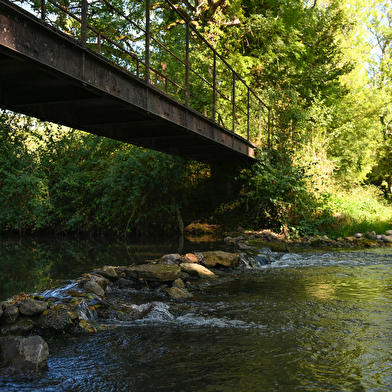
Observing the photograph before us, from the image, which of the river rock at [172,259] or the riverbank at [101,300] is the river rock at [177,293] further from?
the river rock at [172,259]

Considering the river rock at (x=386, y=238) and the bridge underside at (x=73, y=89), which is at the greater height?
the bridge underside at (x=73, y=89)

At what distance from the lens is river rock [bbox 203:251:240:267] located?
11578 mm

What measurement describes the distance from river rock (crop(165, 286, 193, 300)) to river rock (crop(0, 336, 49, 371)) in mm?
3643

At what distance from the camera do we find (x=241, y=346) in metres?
5.39

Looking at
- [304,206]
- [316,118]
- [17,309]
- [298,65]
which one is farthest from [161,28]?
[17,309]

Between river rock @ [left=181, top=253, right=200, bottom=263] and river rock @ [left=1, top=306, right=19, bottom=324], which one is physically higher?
river rock @ [left=181, top=253, right=200, bottom=263]

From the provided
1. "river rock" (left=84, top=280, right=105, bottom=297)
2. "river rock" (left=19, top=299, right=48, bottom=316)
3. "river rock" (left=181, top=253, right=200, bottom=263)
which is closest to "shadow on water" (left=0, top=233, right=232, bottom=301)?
"river rock" (left=84, top=280, right=105, bottom=297)

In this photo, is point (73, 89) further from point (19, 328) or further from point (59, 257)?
point (59, 257)

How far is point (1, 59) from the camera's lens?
249 inches

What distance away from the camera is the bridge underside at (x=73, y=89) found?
19.0 feet

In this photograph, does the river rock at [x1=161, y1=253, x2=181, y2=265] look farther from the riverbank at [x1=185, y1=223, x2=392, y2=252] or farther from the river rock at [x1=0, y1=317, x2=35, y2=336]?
the river rock at [x1=0, y1=317, x2=35, y2=336]

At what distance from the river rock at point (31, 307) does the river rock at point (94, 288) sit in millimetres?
1374

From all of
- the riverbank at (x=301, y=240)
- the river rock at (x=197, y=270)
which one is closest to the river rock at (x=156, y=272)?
the river rock at (x=197, y=270)

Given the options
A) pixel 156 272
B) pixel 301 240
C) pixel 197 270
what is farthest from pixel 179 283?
pixel 301 240
